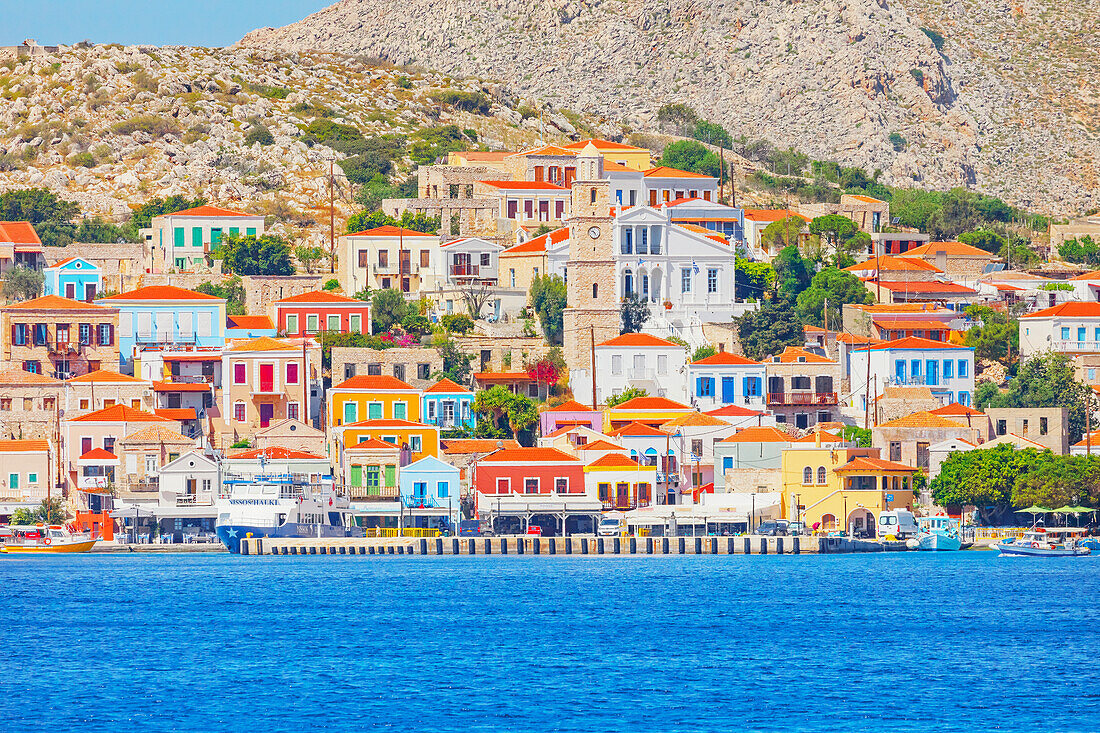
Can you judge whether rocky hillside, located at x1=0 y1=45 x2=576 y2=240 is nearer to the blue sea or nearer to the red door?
the red door

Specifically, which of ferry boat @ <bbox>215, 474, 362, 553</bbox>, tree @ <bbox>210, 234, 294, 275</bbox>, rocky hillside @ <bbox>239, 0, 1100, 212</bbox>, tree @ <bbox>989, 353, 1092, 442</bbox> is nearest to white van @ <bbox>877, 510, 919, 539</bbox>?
tree @ <bbox>989, 353, 1092, 442</bbox>

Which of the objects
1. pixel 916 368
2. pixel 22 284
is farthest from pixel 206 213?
pixel 916 368

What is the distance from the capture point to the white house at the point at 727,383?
322ft

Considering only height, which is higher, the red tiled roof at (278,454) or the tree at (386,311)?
the tree at (386,311)

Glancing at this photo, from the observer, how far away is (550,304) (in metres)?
102

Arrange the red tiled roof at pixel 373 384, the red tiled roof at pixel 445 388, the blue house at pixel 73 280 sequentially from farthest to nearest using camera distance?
the blue house at pixel 73 280
the red tiled roof at pixel 445 388
the red tiled roof at pixel 373 384

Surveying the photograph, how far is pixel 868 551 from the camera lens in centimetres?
8838

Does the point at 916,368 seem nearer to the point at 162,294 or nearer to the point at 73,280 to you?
the point at 162,294

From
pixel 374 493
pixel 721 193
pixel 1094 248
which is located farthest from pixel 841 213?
pixel 374 493

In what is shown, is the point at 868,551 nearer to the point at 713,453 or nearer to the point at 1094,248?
the point at 713,453

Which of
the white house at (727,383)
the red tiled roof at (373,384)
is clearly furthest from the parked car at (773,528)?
the red tiled roof at (373,384)

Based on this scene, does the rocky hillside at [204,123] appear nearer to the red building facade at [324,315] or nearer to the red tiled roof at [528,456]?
the red building facade at [324,315]

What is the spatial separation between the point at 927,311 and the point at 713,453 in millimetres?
20060

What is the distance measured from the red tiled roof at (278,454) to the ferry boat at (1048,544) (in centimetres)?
3176
